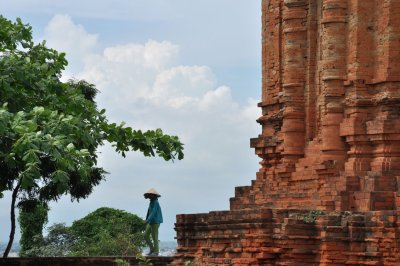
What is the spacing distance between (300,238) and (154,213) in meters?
6.16

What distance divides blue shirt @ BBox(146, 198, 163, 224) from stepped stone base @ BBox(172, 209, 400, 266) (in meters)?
2.83

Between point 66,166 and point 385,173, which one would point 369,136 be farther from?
point 66,166

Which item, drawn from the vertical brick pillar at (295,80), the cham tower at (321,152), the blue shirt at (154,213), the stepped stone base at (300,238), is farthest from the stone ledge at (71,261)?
the vertical brick pillar at (295,80)

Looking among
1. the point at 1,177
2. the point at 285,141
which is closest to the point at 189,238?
the point at 285,141

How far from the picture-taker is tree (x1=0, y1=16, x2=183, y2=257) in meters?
25.4

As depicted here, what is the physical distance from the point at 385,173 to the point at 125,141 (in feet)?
17.7

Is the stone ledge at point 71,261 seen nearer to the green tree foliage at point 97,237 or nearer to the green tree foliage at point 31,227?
the green tree foliage at point 97,237

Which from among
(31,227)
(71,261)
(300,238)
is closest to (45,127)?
(300,238)

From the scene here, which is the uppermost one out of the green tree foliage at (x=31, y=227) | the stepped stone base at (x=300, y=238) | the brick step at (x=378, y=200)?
the green tree foliage at (x=31, y=227)

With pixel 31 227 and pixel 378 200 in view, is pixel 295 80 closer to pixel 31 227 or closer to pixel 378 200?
pixel 378 200

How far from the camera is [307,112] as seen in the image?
3309 centimetres

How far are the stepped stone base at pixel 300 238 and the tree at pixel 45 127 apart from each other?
2103 mm

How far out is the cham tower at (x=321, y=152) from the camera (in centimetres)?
2919

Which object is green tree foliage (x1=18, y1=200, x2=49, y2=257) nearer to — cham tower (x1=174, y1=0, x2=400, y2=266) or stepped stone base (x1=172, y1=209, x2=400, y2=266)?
cham tower (x1=174, y1=0, x2=400, y2=266)
